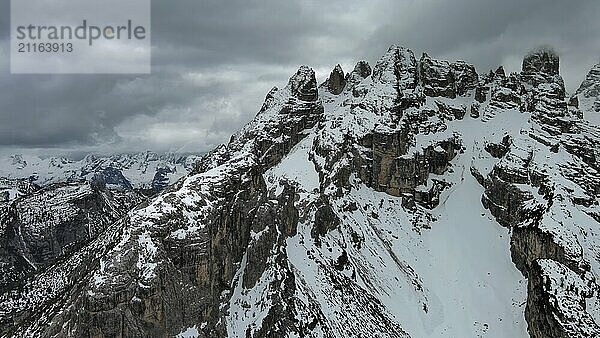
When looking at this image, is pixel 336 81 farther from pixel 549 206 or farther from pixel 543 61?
pixel 549 206

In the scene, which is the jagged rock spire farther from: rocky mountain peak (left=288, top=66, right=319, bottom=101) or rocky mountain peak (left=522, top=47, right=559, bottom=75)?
rocky mountain peak (left=522, top=47, right=559, bottom=75)

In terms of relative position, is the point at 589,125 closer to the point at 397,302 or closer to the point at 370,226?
the point at 370,226

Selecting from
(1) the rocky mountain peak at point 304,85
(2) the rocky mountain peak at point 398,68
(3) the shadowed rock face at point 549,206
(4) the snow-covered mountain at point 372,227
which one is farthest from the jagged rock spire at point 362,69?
(3) the shadowed rock face at point 549,206

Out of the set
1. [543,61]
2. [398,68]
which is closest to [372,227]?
[398,68]

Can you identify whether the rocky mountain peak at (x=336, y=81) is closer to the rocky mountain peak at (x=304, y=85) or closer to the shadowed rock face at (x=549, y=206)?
the rocky mountain peak at (x=304, y=85)

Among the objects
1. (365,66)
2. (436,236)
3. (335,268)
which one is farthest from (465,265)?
(365,66)

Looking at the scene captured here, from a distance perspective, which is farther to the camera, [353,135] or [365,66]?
[365,66]

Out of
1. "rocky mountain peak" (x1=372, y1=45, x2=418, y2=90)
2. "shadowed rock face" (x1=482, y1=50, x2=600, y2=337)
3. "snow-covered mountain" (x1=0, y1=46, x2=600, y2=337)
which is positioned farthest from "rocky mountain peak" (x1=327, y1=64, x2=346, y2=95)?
"shadowed rock face" (x1=482, y1=50, x2=600, y2=337)
